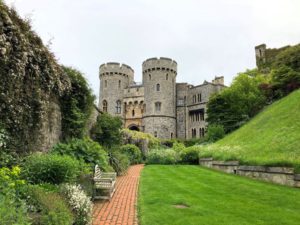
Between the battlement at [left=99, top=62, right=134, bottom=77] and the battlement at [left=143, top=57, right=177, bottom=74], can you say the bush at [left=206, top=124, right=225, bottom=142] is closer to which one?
the battlement at [left=143, top=57, right=177, bottom=74]

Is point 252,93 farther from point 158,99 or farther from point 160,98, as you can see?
point 158,99

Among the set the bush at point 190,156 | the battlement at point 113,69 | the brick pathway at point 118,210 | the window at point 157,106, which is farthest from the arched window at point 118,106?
the brick pathway at point 118,210

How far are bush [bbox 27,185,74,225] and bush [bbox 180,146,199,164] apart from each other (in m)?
19.8

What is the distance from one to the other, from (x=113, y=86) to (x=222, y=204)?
48.0 m

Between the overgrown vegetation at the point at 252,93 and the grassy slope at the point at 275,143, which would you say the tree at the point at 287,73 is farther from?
the grassy slope at the point at 275,143

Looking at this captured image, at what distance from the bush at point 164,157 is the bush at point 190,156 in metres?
0.55

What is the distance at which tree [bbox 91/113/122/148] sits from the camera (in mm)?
18859

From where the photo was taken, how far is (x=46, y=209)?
4.66 metres

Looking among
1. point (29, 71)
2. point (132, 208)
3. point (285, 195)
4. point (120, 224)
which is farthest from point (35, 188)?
point (285, 195)

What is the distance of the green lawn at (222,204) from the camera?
21.9 feet

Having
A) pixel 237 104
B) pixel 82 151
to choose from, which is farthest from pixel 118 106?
pixel 82 151

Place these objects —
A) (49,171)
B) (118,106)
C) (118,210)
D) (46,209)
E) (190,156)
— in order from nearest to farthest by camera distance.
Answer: (46,209), (49,171), (118,210), (190,156), (118,106)

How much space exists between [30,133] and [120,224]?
166 inches

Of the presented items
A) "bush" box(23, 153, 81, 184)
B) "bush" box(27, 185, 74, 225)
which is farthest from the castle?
"bush" box(27, 185, 74, 225)
